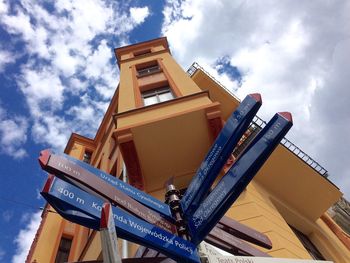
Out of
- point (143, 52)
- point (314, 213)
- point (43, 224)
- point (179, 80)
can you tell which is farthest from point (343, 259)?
point (143, 52)

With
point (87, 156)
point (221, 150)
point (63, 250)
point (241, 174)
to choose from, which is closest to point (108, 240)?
point (241, 174)

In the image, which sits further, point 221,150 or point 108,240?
point 221,150

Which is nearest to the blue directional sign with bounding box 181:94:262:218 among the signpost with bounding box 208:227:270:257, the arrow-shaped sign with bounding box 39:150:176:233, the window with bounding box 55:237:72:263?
the arrow-shaped sign with bounding box 39:150:176:233

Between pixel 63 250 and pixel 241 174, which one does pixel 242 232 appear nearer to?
pixel 241 174

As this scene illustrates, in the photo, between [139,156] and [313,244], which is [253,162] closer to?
[139,156]

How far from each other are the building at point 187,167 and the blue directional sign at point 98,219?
9.66 feet

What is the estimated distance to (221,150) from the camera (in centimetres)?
328

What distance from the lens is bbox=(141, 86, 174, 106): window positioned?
10.2m

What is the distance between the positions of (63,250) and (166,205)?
8948 millimetres

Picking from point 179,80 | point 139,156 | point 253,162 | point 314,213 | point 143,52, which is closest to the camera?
point 253,162

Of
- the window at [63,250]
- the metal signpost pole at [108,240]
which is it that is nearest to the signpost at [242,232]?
the metal signpost pole at [108,240]

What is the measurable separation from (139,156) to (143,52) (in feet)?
33.3

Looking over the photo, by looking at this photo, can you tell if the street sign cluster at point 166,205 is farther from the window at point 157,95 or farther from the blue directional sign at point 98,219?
the window at point 157,95

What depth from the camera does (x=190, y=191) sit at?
11.7 ft
